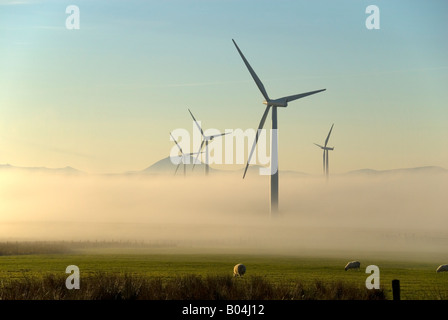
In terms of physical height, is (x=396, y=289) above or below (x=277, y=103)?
below

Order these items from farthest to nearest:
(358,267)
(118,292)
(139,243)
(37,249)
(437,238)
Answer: (437,238), (139,243), (37,249), (358,267), (118,292)

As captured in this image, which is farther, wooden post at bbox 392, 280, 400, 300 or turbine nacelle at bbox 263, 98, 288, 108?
turbine nacelle at bbox 263, 98, 288, 108

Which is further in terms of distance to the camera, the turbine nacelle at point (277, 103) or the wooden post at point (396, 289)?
the turbine nacelle at point (277, 103)

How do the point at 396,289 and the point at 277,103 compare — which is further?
the point at 277,103

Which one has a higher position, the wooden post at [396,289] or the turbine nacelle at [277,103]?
the turbine nacelle at [277,103]

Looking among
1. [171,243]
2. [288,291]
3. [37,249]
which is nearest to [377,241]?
[171,243]

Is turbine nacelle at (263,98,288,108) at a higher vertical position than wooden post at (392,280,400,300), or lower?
higher

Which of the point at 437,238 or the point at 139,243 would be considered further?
the point at 437,238

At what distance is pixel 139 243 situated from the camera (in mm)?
123125
